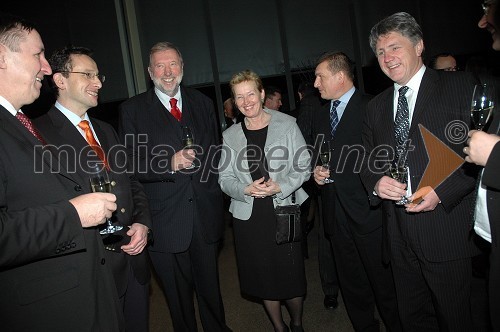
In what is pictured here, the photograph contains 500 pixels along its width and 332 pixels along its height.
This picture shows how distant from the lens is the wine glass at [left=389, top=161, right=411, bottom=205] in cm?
202

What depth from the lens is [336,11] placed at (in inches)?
316

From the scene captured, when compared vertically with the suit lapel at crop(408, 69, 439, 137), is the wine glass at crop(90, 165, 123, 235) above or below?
below

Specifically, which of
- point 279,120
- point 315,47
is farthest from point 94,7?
point 279,120

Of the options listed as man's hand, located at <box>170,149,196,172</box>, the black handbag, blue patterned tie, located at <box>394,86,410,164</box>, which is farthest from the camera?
the black handbag

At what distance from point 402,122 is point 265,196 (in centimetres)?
105

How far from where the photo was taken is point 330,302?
3.46 m

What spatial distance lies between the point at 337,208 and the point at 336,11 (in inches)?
256

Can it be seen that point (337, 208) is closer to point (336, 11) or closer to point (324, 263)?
point (324, 263)

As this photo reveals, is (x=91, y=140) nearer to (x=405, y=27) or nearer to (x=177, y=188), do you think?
(x=177, y=188)

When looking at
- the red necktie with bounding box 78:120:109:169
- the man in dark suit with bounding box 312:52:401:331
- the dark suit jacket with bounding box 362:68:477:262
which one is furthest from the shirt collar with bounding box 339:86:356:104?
the red necktie with bounding box 78:120:109:169

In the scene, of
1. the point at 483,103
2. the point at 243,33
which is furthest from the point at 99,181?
the point at 243,33

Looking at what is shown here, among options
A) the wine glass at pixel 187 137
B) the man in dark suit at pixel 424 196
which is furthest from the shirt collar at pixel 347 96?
the wine glass at pixel 187 137

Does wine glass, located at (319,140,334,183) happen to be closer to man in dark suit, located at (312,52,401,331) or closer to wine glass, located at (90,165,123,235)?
man in dark suit, located at (312,52,401,331)

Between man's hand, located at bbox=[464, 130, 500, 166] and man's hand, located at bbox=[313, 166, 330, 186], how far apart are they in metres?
1.23
